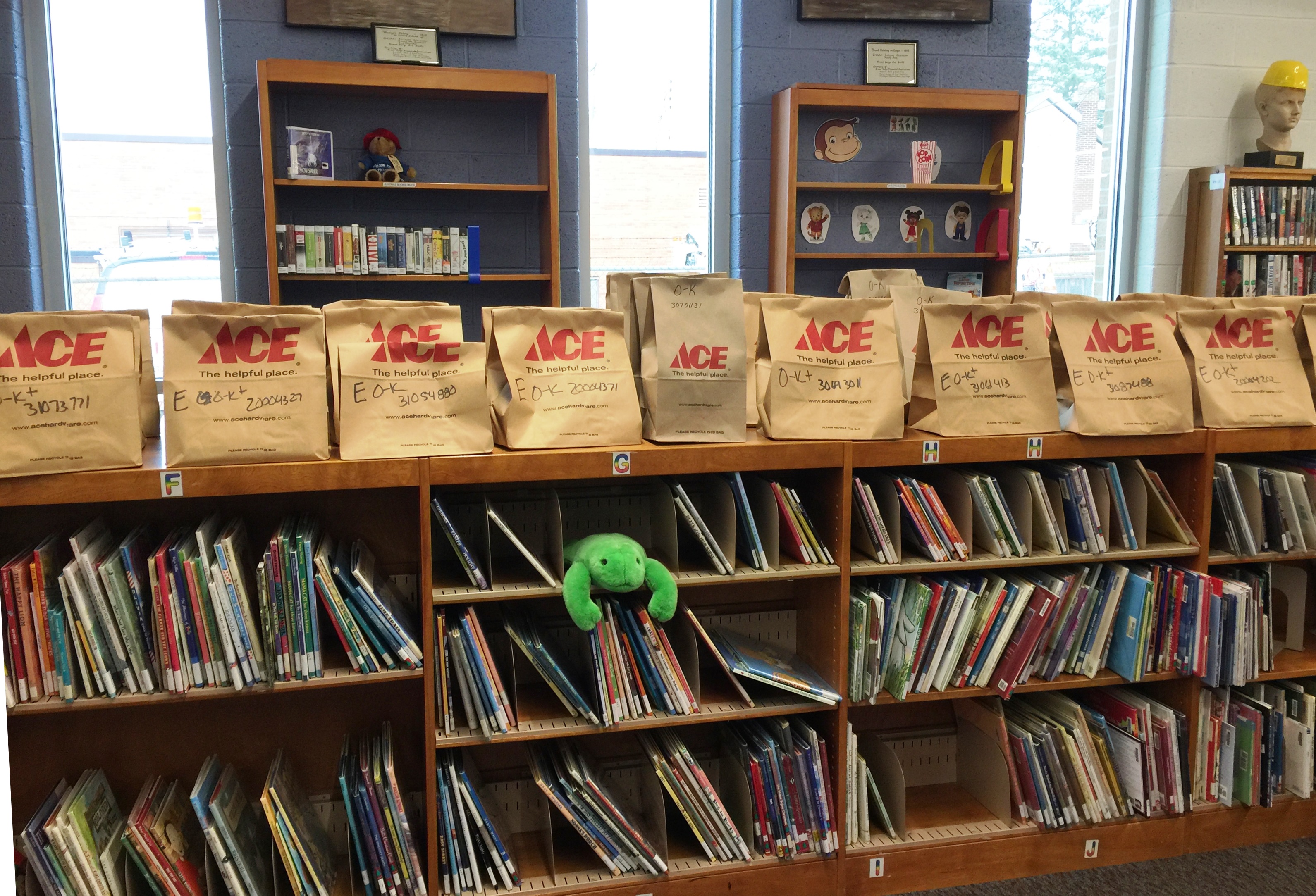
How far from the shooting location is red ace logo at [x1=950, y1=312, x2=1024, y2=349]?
193 centimetres

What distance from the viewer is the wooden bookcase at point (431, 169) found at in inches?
145

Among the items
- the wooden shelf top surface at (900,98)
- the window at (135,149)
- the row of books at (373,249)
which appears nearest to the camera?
the row of books at (373,249)

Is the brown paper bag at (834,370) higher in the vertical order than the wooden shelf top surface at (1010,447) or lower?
higher

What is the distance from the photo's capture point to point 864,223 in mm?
4387

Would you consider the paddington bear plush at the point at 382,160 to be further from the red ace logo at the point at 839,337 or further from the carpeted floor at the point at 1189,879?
the carpeted floor at the point at 1189,879

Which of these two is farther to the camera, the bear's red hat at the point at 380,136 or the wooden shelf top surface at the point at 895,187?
the wooden shelf top surface at the point at 895,187

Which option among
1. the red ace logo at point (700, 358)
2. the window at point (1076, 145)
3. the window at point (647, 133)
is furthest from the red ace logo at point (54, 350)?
the window at point (1076, 145)

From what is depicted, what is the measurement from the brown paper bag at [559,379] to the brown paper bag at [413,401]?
0.05 metres

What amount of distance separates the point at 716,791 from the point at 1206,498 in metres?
1.18

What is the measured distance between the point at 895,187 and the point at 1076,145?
131 cm

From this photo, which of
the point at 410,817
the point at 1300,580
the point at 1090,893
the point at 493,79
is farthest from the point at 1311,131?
the point at 410,817

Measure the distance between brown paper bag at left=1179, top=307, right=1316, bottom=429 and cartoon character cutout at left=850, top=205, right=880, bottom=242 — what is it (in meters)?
2.40

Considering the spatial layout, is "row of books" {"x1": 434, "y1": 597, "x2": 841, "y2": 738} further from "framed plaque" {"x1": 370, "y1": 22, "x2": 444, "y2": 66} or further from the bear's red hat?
"framed plaque" {"x1": 370, "y1": 22, "x2": 444, "y2": 66}

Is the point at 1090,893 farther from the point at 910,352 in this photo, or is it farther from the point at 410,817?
the point at 410,817
